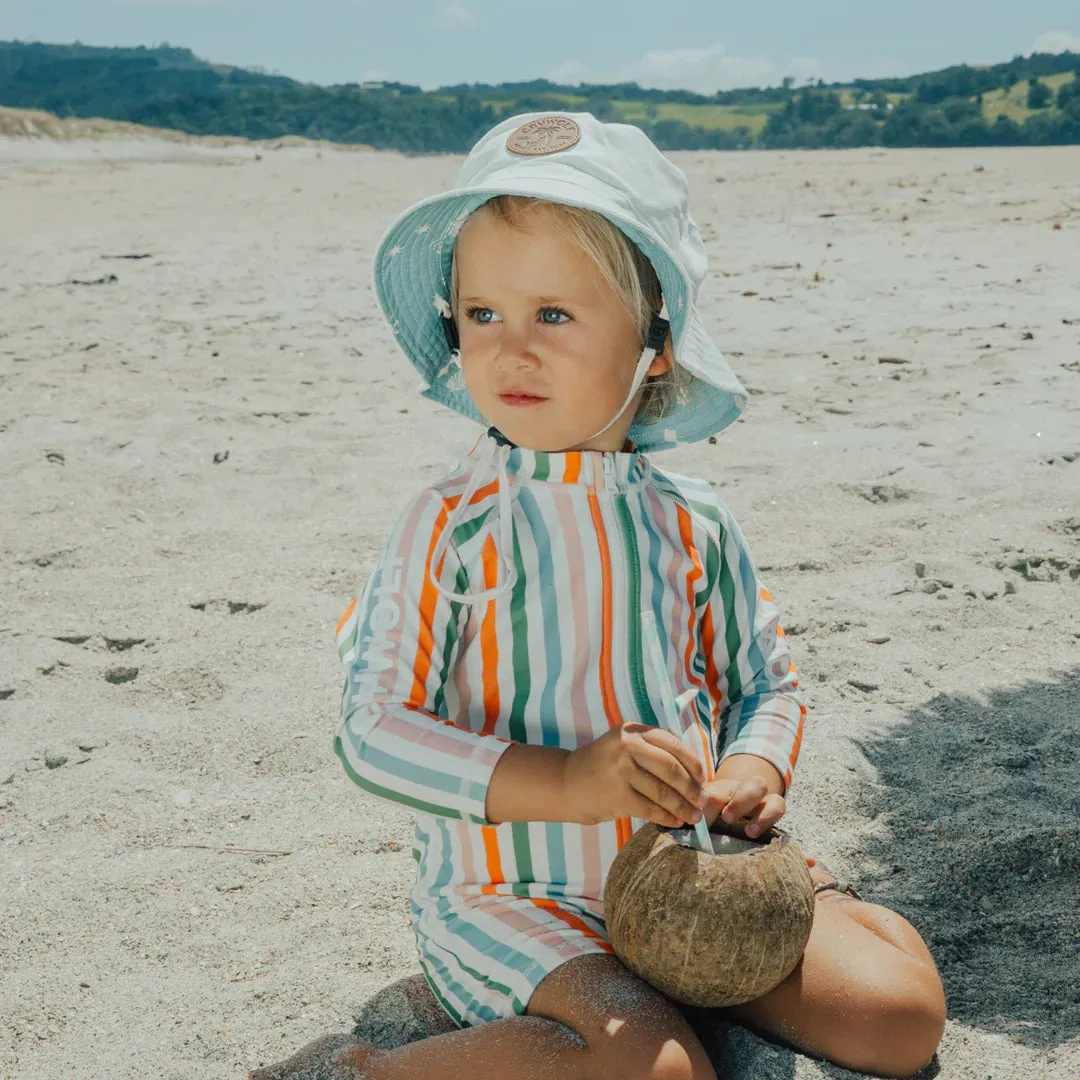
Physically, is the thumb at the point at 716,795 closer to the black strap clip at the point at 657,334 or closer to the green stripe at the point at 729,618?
the green stripe at the point at 729,618

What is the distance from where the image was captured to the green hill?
37.5m

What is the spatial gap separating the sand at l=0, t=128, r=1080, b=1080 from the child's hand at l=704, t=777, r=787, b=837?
0.33m

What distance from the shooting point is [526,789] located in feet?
6.09

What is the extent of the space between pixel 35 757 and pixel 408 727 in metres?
1.51

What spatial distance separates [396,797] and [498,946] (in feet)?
0.92

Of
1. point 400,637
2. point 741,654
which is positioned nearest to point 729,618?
point 741,654

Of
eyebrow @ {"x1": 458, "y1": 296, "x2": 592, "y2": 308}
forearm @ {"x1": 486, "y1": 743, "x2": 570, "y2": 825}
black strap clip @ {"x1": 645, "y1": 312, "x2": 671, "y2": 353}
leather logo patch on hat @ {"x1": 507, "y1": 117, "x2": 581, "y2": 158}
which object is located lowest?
forearm @ {"x1": 486, "y1": 743, "x2": 570, "y2": 825}

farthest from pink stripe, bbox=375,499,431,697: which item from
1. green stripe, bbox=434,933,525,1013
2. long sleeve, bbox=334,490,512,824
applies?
green stripe, bbox=434,933,525,1013

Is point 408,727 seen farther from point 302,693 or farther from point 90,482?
point 90,482

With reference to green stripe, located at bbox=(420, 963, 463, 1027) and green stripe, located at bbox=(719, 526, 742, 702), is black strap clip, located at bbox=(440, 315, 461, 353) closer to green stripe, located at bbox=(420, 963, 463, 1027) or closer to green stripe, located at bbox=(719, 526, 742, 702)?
green stripe, located at bbox=(719, 526, 742, 702)

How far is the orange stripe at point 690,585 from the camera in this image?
216cm

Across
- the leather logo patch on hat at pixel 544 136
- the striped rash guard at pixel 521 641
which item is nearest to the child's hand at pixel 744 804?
the striped rash guard at pixel 521 641

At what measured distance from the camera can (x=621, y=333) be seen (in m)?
2.03

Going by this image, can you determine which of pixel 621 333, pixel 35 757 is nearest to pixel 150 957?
pixel 35 757
